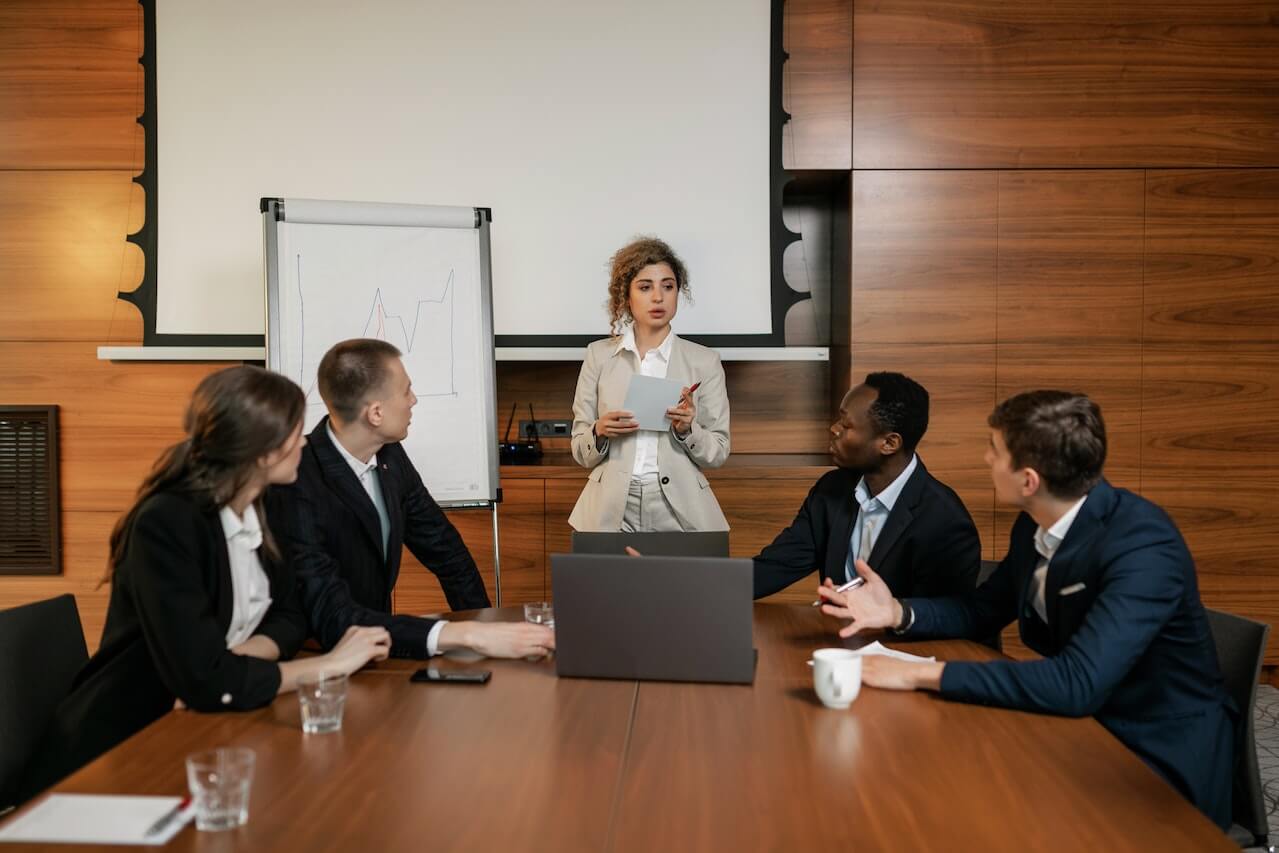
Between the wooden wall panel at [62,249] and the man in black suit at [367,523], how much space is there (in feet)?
7.54

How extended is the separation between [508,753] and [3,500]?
12.0ft

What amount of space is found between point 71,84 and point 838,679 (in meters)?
4.11

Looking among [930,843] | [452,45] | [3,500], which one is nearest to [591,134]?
[452,45]

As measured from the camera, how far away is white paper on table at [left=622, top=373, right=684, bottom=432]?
10.4 ft

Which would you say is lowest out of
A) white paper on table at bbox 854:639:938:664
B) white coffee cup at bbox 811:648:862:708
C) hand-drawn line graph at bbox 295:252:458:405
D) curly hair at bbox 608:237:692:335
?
white paper on table at bbox 854:639:938:664

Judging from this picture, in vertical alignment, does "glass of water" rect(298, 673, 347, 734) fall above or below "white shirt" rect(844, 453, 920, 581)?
below

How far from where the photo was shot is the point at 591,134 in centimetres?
418

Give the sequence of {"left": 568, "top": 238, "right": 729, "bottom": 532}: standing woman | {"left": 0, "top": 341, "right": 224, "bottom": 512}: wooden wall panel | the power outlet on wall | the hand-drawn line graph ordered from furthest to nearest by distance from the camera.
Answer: the power outlet on wall < {"left": 0, "top": 341, "right": 224, "bottom": 512}: wooden wall panel < the hand-drawn line graph < {"left": 568, "top": 238, "right": 729, "bottom": 532}: standing woman

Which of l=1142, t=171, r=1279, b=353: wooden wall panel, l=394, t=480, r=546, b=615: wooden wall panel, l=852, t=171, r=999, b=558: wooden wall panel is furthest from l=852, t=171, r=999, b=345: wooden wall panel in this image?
l=394, t=480, r=546, b=615: wooden wall panel

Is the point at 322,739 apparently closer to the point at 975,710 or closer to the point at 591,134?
the point at 975,710

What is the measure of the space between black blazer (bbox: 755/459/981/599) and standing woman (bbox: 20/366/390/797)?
112 cm

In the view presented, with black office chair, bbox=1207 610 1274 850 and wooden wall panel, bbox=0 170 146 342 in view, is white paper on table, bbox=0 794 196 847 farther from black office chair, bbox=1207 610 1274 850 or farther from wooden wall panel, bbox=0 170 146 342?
wooden wall panel, bbox=0 170 146 342

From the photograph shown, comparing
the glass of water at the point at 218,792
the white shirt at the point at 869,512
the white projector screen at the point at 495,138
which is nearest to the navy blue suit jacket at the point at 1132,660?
the white shirt at the point at 869,512

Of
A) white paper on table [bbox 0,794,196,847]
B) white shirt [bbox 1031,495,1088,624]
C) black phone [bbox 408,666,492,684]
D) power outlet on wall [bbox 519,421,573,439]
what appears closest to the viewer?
white paper on table [bbox 0,794,196,847]
